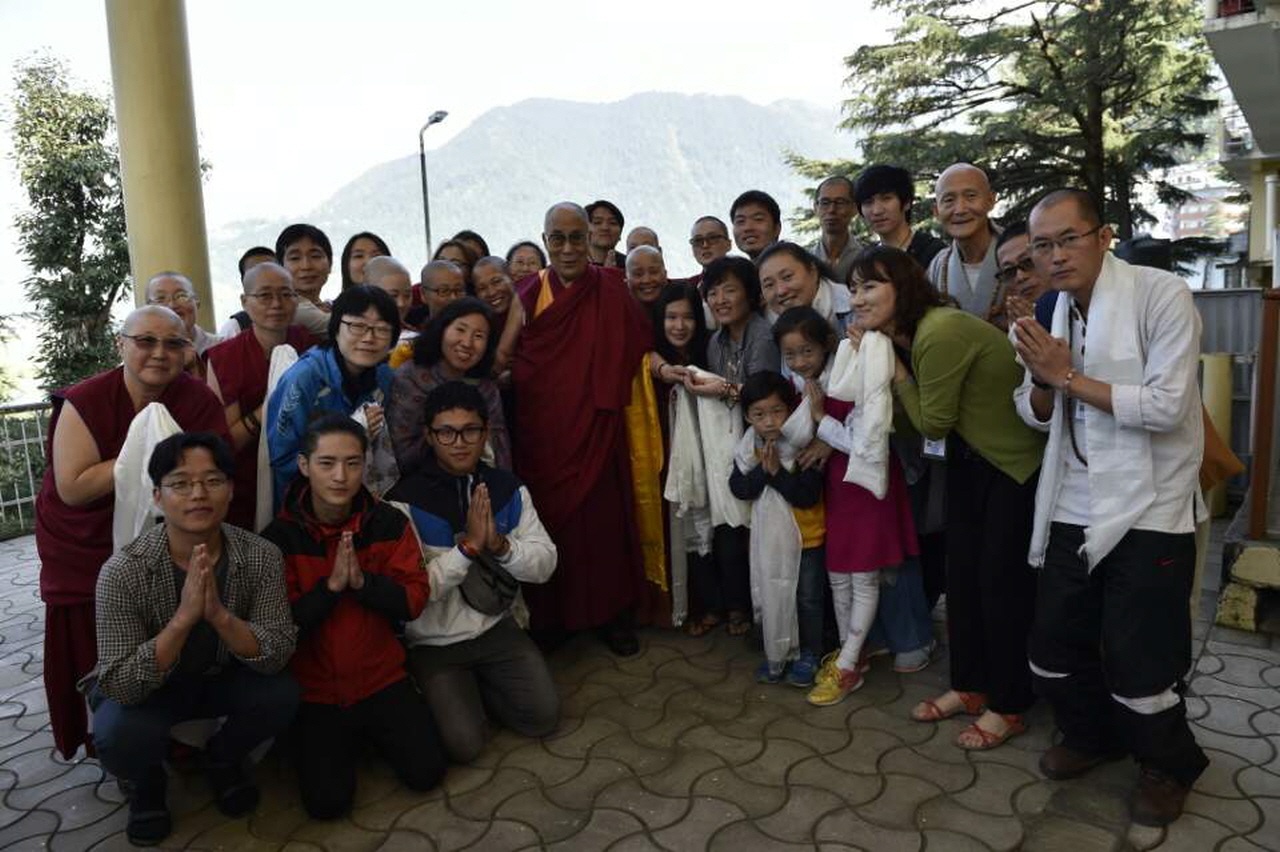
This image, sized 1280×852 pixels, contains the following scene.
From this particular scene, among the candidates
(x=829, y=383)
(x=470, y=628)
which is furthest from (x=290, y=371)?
(x=829, y=383)

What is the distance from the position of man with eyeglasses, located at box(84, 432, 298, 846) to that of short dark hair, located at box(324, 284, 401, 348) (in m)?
0.64

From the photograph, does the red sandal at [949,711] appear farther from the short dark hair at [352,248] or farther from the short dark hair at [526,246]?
the short dark hair at [526,246]

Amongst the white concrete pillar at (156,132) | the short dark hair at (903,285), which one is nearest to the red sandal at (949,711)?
the short dark hair at (903,285)

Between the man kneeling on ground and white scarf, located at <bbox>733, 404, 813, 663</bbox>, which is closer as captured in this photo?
the man kneeling on ground

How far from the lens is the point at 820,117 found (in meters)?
118

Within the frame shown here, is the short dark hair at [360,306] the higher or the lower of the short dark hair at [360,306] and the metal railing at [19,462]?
the higher

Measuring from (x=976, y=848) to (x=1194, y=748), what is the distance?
70 cm

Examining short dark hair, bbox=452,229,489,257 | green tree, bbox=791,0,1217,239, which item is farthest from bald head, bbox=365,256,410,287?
green tree, bbox=791,0,1217,239

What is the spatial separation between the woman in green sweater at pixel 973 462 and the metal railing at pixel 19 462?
6989 millimetres

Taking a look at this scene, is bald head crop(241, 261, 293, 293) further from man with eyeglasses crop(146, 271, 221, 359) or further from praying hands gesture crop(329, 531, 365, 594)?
praying hands gesture crop(329, 531, 365, 594)

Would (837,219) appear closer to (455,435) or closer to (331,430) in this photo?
(455,435)

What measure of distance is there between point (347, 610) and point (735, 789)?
137cm

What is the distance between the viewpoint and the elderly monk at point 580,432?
12.2 feet

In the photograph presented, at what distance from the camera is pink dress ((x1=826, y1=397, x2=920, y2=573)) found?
3201mm
